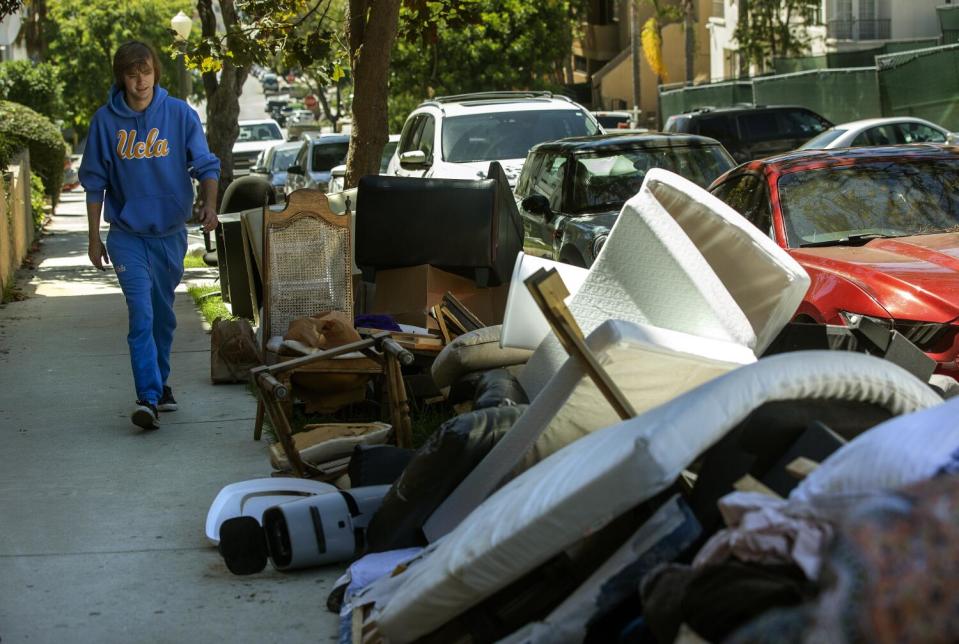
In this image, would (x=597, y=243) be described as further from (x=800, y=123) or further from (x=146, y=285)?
(x=800, y=123)

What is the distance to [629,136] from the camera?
11422mm

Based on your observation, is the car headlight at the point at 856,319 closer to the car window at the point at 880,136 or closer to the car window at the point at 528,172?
the car window at the point at 528,172

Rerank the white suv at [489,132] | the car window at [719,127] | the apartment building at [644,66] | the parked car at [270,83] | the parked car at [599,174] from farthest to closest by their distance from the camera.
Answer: the parked car at [270,83] < the apartment building at [644,66] < the car window at [719,127] < the white suv at [489,132] < the parked car at [599,174]

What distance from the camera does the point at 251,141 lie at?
39.6 meters

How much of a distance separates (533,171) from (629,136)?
36.5 inches

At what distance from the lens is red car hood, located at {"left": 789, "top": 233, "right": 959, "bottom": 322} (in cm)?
618

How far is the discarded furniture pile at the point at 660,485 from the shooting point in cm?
282

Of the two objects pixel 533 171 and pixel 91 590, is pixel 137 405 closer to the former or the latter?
pixel 91 590

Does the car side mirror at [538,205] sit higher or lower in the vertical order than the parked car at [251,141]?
higher

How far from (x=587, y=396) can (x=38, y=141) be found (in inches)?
960

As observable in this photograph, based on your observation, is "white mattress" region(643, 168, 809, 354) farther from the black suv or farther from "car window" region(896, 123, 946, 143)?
"car window" region(896, 123, 946, 143)

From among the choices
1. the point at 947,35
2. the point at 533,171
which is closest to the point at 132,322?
the point at 533,171

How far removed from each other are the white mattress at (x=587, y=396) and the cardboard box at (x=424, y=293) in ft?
13.2

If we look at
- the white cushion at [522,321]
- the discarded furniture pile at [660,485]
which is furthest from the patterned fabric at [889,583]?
the white cushion at [522,321]
